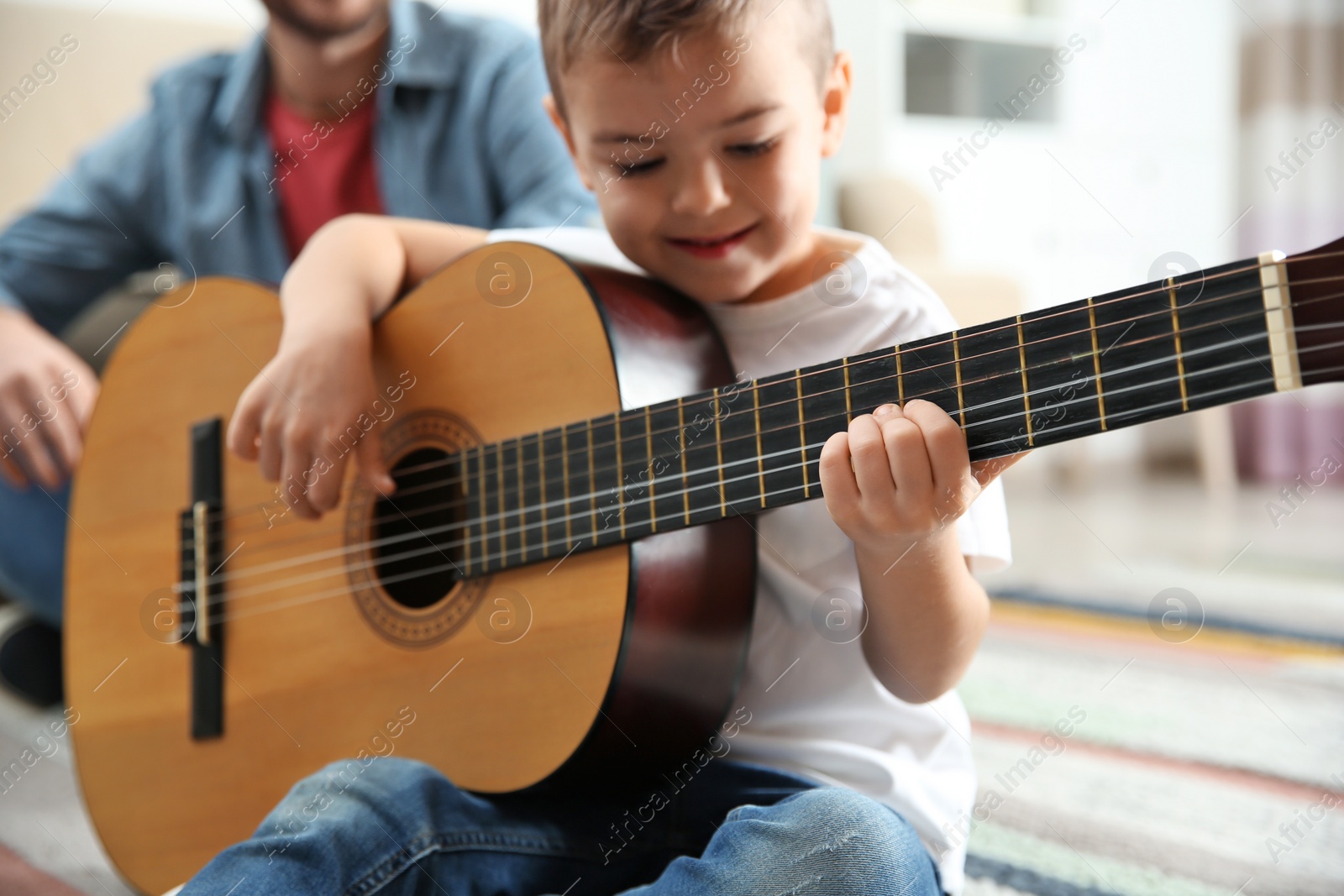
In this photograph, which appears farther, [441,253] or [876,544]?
[441,253]

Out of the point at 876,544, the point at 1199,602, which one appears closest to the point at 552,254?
the point at 876,544

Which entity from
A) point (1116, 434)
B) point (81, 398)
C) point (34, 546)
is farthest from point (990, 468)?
point (1116, 434)

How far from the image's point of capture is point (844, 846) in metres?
0.62

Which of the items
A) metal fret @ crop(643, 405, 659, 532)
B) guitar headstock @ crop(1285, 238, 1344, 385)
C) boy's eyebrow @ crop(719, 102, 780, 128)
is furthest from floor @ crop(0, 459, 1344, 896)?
boy's eyebrow @ crop(719, 102, 780, 128)

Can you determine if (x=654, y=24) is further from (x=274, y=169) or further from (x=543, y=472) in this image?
(x=274, y=169)

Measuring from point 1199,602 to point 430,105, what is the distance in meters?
1.39

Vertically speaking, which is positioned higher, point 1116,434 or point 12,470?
point 12,470

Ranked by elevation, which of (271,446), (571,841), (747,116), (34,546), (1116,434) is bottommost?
(1116,434)

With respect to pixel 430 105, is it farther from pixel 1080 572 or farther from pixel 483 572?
pixel 1080 572

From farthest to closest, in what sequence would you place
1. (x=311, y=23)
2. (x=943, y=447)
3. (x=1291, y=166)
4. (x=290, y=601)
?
(x=1291, y=166) → (x=311, y=23) → (x=290, y=601) → (x=943, y=447)

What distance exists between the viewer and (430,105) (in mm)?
1328

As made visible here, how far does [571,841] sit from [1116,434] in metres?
3.08

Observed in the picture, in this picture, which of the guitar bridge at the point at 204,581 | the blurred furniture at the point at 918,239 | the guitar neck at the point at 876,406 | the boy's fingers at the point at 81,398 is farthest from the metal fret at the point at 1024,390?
the blurred furniture at the point at 918,239

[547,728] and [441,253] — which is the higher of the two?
[441,253]
